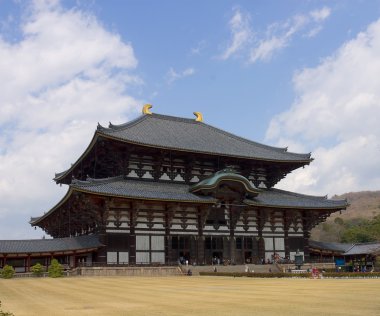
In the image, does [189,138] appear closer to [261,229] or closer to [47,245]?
[261,229]

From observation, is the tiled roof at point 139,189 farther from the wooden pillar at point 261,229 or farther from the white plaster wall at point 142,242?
the wooden pillar at point 261,229

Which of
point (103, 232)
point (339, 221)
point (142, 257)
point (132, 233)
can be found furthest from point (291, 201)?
point (339, 221)

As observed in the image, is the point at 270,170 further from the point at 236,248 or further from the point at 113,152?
the point at 113,152

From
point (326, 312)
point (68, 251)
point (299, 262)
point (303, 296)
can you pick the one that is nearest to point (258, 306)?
point (326, 312)

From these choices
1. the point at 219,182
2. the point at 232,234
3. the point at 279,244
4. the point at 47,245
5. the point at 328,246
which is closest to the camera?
the point at 47,245

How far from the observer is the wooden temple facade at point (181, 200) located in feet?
152

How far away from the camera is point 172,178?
174ft

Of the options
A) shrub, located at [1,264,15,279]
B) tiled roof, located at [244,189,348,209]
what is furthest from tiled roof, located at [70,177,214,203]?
shrub, located at [1,264,15,279]

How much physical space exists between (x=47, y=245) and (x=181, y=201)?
13.5 m

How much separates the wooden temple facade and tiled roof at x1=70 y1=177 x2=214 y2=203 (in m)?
0.11

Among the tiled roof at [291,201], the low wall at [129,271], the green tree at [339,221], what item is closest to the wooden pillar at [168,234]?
the low wall at [129,271]

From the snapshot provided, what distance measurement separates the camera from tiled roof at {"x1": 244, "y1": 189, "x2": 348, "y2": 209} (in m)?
52.8

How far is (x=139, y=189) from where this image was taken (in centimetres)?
4747

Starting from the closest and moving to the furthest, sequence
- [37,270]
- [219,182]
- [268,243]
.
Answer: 1. [37,270]
2. [219,182]
3. [268,243]
